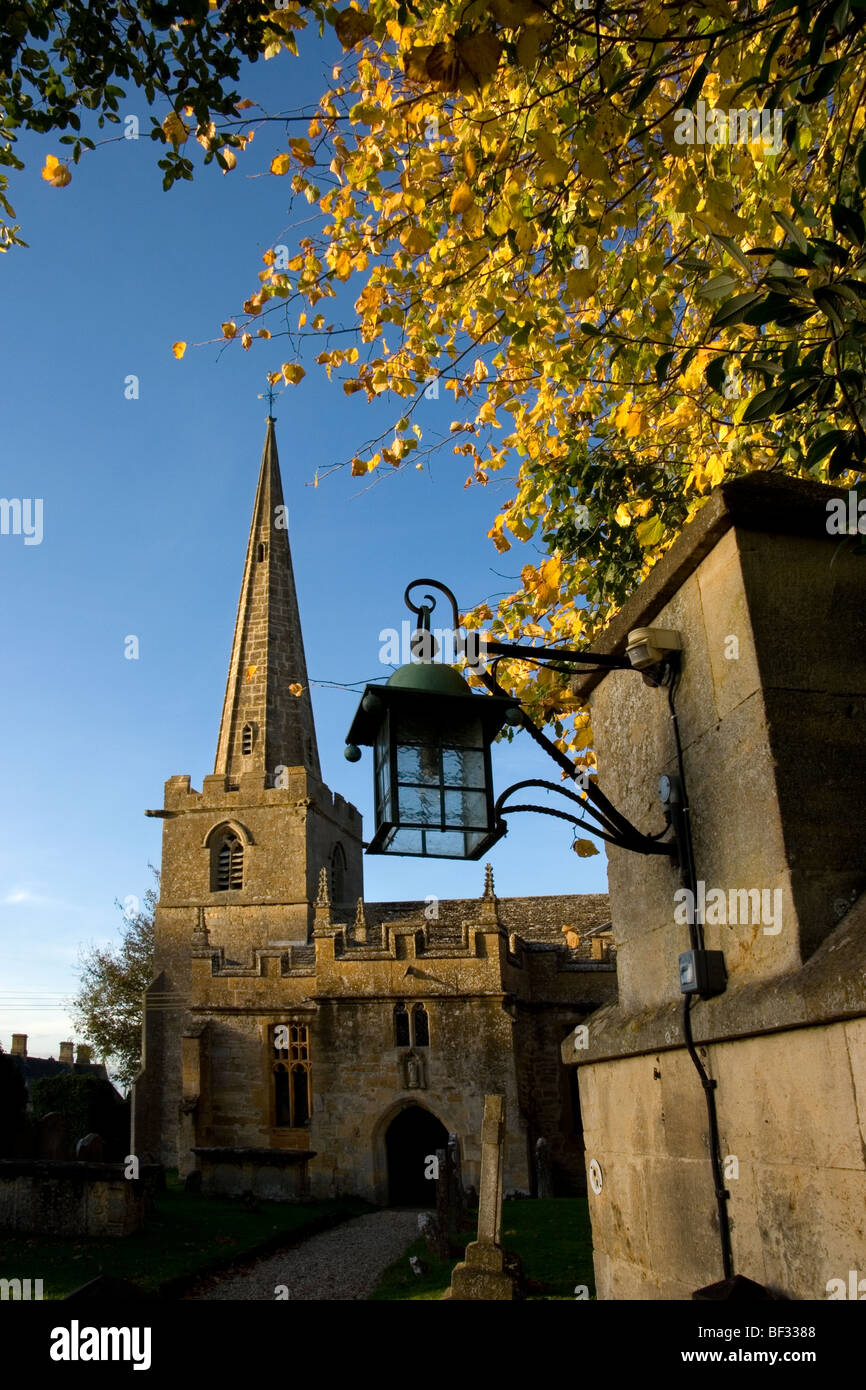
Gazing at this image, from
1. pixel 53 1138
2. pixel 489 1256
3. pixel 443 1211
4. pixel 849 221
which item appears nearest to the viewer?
pixel 849 221

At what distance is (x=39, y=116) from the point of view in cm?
502

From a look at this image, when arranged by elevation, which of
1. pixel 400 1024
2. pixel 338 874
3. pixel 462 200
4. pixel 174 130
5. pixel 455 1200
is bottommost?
pixel 455 1200

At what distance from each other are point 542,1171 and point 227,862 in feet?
54.6

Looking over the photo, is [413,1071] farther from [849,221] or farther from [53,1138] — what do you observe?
[849,221]

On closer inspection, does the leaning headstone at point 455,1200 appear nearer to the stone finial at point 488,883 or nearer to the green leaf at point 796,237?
Answer: the stone finial at point 488,883

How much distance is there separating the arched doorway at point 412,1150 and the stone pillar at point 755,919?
24036 millimetres

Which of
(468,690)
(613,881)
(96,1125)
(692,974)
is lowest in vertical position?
(96,1125)

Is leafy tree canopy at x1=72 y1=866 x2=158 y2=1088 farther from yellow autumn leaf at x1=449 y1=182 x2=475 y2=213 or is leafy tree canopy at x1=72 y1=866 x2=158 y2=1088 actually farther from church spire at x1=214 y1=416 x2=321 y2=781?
yellow autumn leaf at x1=449 y1=182 x2=475 y2=213

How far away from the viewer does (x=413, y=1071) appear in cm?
2614

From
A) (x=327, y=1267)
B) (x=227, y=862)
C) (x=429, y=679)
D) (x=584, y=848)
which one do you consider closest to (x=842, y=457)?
(x=429, y=679)

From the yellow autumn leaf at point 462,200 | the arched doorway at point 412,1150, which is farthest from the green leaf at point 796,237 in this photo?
the arched doorway at point 412,1150
